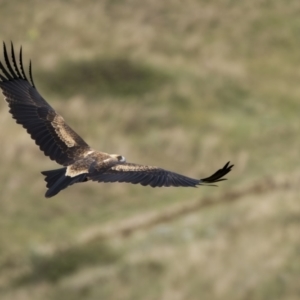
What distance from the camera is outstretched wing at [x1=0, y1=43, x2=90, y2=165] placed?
551 inches

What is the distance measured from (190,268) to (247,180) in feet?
25.1

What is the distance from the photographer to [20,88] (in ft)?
49.9

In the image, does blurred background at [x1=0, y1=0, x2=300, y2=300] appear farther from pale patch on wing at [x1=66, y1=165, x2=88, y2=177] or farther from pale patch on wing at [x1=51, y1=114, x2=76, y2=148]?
pale patch on wing at [x1=66, y1=165, x2=88, y2=177]

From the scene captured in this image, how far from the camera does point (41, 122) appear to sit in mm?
14633

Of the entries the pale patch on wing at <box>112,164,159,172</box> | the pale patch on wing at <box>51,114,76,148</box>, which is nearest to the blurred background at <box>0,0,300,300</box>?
the pale patch on wing at <box>51,114,76,148</box>

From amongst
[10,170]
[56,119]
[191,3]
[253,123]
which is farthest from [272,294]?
[191,3]

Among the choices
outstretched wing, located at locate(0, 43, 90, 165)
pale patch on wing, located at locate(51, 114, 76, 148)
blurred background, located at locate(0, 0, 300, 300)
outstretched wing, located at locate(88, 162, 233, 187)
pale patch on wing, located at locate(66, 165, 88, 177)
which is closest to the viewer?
outstretched wing, located at locate(88, 162, 233, 187)

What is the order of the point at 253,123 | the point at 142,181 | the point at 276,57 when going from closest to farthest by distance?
1. the point at 142,181
2. the point at 253,123
3. the point at 276,57

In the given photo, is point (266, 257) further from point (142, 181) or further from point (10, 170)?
point (142, 181)

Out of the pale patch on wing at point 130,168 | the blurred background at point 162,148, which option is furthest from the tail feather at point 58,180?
the blurred background at point 162,148

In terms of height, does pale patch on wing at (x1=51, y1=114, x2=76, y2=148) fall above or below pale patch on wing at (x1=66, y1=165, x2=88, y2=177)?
above

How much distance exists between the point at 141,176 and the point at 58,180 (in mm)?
1172

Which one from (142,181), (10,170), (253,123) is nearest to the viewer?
(142,181)

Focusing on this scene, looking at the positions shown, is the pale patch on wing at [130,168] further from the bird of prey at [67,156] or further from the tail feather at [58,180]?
the tail feather at [58,180]
